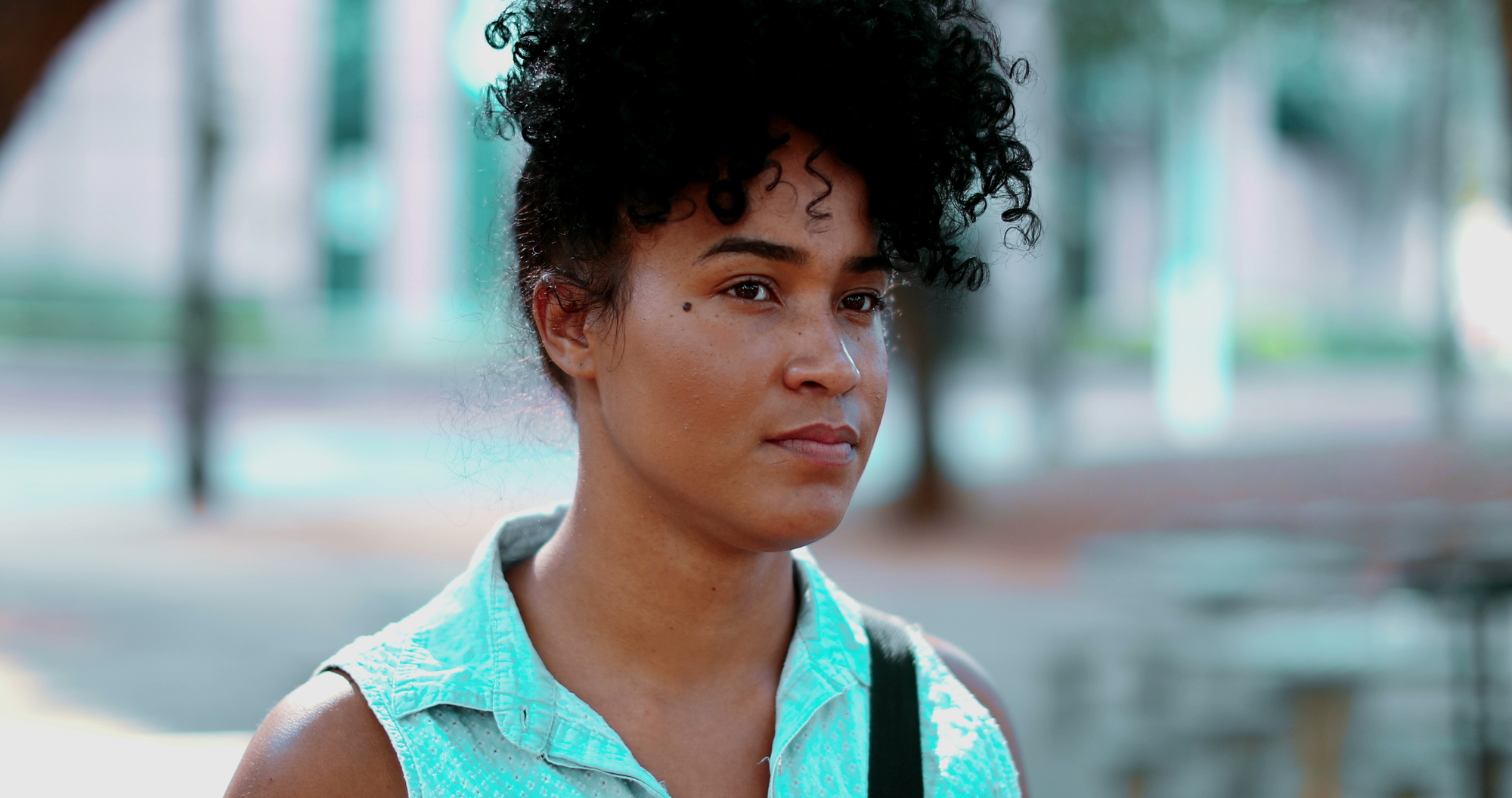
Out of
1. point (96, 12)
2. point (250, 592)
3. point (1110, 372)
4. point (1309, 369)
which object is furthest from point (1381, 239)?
point (96, 12)

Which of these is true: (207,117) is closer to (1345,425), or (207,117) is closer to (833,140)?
(833,140)

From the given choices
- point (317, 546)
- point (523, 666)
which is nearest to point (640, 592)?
point (523, 666)

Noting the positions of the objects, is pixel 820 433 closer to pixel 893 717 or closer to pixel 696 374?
pixel 696 374

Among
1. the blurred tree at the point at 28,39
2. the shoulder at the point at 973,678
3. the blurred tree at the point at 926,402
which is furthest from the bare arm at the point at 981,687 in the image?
the blurred tree at the point at 926,402

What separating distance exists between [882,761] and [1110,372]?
101 feet

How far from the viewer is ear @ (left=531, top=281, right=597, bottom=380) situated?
1700 mm

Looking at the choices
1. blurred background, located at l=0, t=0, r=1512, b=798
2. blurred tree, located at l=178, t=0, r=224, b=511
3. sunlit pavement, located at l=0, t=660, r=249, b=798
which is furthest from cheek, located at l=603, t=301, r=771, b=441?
blurred tree, located at l=178, t=0, r=224, b=511

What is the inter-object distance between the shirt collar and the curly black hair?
1.35 ft

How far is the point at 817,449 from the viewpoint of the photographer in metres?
1.59

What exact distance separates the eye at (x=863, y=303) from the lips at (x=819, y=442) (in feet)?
0.64

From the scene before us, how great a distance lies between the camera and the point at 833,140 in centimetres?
164

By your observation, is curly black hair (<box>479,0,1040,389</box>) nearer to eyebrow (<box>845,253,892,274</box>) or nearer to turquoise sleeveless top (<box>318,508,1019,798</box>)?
eyebrow (<box>845,253,892,274</box>)

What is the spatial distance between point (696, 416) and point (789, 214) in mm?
268

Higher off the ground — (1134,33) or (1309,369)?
(1134,33)
